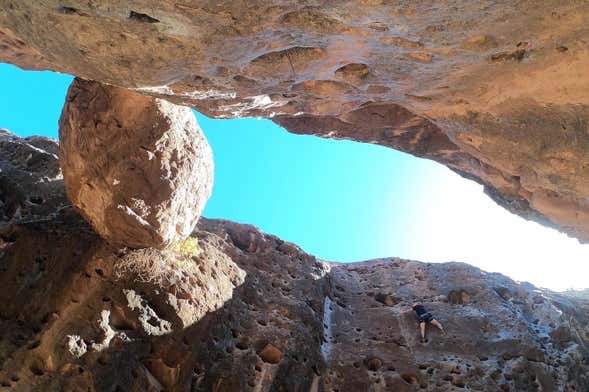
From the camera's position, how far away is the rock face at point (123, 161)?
8.27 m

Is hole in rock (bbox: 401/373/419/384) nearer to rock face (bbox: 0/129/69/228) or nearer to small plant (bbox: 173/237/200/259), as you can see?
small plant (bbox: 173/237/200/259)

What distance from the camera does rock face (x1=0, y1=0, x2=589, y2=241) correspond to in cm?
428

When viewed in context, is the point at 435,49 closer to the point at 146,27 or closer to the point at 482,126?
the point at 482,126

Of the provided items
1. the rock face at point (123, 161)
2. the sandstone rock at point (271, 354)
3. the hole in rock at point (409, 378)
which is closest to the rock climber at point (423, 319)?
the hole in rock at point (409, 378)

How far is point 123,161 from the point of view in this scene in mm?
8273

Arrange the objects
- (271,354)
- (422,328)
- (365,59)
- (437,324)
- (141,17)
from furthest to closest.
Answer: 1. (437,324)
2. (422,328)
3. (271,354)
4. (365,59)
5. (141,17)

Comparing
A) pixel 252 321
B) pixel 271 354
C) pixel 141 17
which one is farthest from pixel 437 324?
pixel 141 17

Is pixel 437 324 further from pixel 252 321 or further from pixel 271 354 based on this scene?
pixel 252 321

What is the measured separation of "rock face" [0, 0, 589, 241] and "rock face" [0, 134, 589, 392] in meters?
3.59

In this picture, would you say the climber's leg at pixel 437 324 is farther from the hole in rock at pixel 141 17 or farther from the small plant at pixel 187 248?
the hole in rock at pixel 141 17

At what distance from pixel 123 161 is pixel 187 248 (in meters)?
2.44

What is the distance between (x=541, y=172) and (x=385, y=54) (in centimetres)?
344

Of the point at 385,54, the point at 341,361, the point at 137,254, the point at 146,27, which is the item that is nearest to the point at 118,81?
the point at 146,27

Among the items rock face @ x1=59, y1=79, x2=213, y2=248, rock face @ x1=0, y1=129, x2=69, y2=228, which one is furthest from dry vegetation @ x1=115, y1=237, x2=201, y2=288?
rock face @ x1=0, y1=129, x2=69, y2=228
